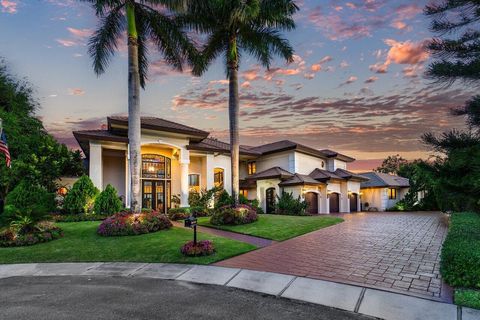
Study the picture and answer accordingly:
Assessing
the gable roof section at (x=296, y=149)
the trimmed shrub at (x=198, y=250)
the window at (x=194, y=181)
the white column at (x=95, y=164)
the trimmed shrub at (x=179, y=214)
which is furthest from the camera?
the gable roof section at (x=296, y=149)

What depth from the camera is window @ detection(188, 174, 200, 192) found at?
894 inches

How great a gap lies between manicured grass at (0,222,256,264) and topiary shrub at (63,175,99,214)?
4749 mm

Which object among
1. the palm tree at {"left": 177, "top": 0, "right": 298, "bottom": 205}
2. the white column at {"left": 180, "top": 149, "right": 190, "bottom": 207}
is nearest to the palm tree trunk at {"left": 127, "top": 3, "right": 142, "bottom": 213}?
the palm tree at {"left": 177, "top": 0, "right": 298, "bottom": 205}

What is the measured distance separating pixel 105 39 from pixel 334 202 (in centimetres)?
2387

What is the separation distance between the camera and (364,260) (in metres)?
7.74

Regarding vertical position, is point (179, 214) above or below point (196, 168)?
below

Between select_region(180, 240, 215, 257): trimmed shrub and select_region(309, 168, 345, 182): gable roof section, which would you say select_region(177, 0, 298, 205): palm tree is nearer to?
select_region(180, 240, 215, 257): trimmed shrub

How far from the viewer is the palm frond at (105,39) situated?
14.5 meters

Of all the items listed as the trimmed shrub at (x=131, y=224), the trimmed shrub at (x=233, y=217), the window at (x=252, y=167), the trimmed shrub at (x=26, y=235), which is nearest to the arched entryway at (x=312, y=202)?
the window at (x=252, y=167)

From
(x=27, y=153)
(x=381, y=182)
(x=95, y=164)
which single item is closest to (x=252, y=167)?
(x=95, y=164)

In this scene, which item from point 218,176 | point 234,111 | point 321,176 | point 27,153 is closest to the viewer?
point 234,111

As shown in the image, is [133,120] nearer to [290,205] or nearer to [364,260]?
[364,260]

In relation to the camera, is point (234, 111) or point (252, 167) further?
point (252, 167)

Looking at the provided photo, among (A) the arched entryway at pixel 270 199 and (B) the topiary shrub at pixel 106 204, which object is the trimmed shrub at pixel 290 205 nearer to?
(A) the arched entryway at pixel 270 199
